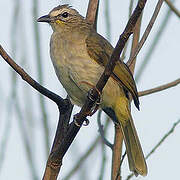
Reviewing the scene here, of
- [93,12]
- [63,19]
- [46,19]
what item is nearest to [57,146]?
[93,12]

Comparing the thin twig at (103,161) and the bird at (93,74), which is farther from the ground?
the bird at (93,74)

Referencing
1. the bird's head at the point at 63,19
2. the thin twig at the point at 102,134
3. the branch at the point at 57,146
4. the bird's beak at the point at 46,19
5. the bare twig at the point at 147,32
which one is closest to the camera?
the branch at the point at 57,146

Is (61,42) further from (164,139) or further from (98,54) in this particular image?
(164,139)

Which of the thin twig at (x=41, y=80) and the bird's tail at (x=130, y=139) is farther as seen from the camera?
the bird's tail at (x=130, y=139)

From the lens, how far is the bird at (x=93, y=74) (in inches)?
140

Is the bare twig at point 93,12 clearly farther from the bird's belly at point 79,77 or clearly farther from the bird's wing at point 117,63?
the bird's belly at point 79,77

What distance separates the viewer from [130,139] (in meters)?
3.95

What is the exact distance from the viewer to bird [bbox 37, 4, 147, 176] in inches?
140

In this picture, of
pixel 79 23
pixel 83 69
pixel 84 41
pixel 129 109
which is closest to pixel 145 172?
pixel 129 109

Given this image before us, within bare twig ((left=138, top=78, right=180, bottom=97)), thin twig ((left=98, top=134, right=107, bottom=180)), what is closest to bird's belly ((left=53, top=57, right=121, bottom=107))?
bare twig ((left=138, top=78, right=180, bottom=97))

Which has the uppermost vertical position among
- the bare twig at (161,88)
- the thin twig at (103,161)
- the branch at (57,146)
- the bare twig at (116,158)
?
the bare twig at (161,88)

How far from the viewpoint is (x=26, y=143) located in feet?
10.8

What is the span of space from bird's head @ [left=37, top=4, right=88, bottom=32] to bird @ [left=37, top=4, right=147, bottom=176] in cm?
1

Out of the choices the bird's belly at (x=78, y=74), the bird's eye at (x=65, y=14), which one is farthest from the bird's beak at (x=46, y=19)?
the bird's belly at (x=78, y=74)
